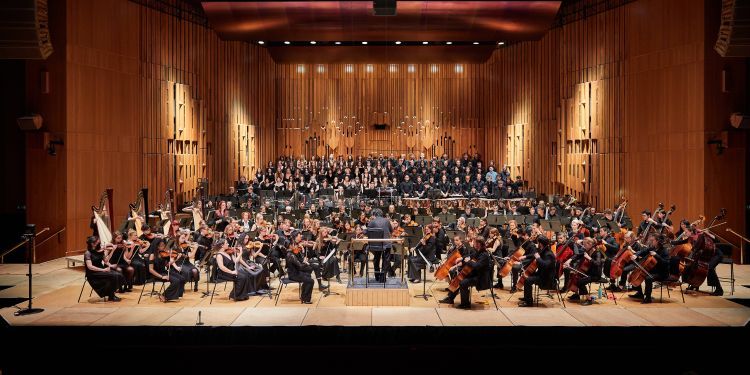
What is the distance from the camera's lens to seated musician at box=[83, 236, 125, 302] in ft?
29.2

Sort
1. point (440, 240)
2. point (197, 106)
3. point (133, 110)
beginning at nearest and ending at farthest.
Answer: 1. point (440, 240)
2. point (133, 110)
3. point (197, 106)

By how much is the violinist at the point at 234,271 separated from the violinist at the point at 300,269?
2.22 feet

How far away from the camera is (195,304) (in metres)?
9.05

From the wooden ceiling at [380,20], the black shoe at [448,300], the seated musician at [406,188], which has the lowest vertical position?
the black shoe at [448,300]

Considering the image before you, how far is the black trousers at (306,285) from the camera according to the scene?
916 centimetres

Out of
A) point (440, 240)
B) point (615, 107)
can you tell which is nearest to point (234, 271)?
point (440, 240)

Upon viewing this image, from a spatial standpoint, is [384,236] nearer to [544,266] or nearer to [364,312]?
[364,312]

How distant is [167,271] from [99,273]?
3.04ft

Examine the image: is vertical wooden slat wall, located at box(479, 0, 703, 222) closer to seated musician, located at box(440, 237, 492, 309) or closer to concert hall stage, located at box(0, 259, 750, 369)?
concert hall stage, located at box(0, 259, 750, 369)

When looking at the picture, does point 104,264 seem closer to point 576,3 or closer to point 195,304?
point 195,304

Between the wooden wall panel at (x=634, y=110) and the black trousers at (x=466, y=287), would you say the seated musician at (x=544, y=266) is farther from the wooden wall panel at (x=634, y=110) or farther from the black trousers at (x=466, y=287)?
the wooden wall panel at (x=634, y=110)

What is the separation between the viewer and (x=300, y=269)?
9.15 metres

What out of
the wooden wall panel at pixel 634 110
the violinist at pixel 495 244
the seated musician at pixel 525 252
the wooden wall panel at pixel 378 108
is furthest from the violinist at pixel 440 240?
the wooden wall panel at pixel 378 108
